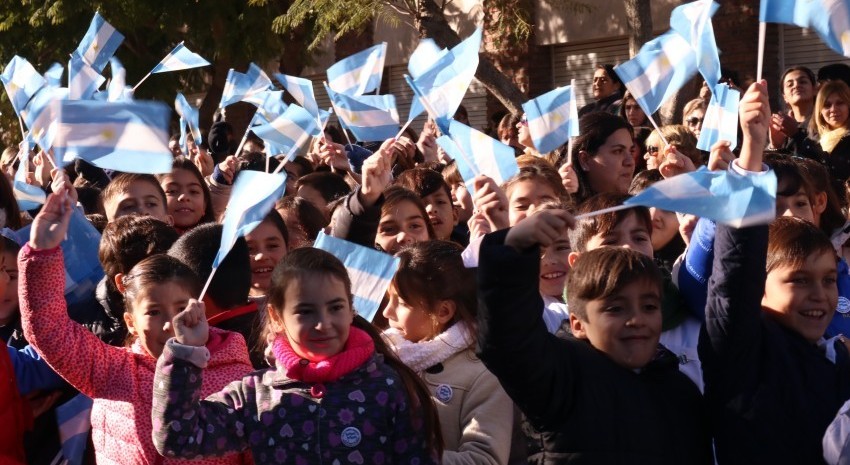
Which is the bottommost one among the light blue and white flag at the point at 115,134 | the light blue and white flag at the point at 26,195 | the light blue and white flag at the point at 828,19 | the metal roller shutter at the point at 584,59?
the metal roller shutter at the point at 584,59

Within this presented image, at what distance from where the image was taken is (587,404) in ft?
10.0

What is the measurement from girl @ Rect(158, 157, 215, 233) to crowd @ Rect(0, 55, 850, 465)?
1.69m

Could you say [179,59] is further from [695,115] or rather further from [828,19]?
[828,19]

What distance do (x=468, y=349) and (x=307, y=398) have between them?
61cm

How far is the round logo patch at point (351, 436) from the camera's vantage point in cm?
318

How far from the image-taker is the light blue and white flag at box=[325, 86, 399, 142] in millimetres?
6625

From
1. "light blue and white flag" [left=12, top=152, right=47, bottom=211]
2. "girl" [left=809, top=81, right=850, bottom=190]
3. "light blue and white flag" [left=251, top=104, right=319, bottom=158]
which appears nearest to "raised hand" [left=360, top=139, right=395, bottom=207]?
"light blue and white flag" [left=12, top=152, right=47, bottom=211]

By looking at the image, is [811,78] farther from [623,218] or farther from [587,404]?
[587,404]

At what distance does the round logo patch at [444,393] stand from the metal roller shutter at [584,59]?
10.2 meters

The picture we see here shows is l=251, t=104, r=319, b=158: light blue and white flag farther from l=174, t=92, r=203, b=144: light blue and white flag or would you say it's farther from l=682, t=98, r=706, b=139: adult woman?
l=682, t=98, r=706, b=139: adult woman

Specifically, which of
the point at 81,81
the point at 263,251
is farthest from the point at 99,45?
the point at 263,251

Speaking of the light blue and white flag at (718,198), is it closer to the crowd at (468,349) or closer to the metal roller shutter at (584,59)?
the crowd at (468,349)

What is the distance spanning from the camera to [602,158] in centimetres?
575

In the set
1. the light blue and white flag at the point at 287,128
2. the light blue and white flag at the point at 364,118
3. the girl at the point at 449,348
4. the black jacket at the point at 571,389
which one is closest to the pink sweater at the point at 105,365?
the girl at the point at 449,348
